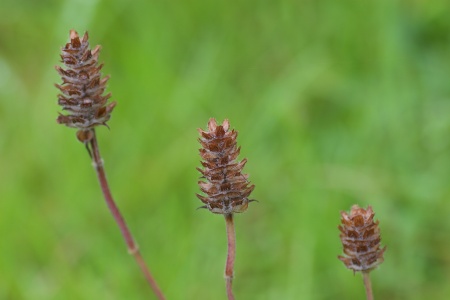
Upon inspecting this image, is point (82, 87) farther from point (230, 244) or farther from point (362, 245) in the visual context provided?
point (362, 245)

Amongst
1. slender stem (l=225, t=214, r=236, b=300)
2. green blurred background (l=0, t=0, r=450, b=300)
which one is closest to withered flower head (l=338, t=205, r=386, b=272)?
slender stem (l=225, t=214, r=236, b=300)

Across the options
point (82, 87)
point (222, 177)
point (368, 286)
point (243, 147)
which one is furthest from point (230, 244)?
point (243, 147)

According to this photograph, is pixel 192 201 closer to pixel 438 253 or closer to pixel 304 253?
pixel 304 253

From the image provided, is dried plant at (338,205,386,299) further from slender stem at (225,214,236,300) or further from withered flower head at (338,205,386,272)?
slender stem at (225,214,236,300)

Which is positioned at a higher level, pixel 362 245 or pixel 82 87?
pixel 82 87

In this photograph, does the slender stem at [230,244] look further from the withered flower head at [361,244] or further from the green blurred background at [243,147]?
the green blurred background at [243,147]

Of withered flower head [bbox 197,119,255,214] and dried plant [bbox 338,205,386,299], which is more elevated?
withered flower head [bbox 197,119,255,214]
